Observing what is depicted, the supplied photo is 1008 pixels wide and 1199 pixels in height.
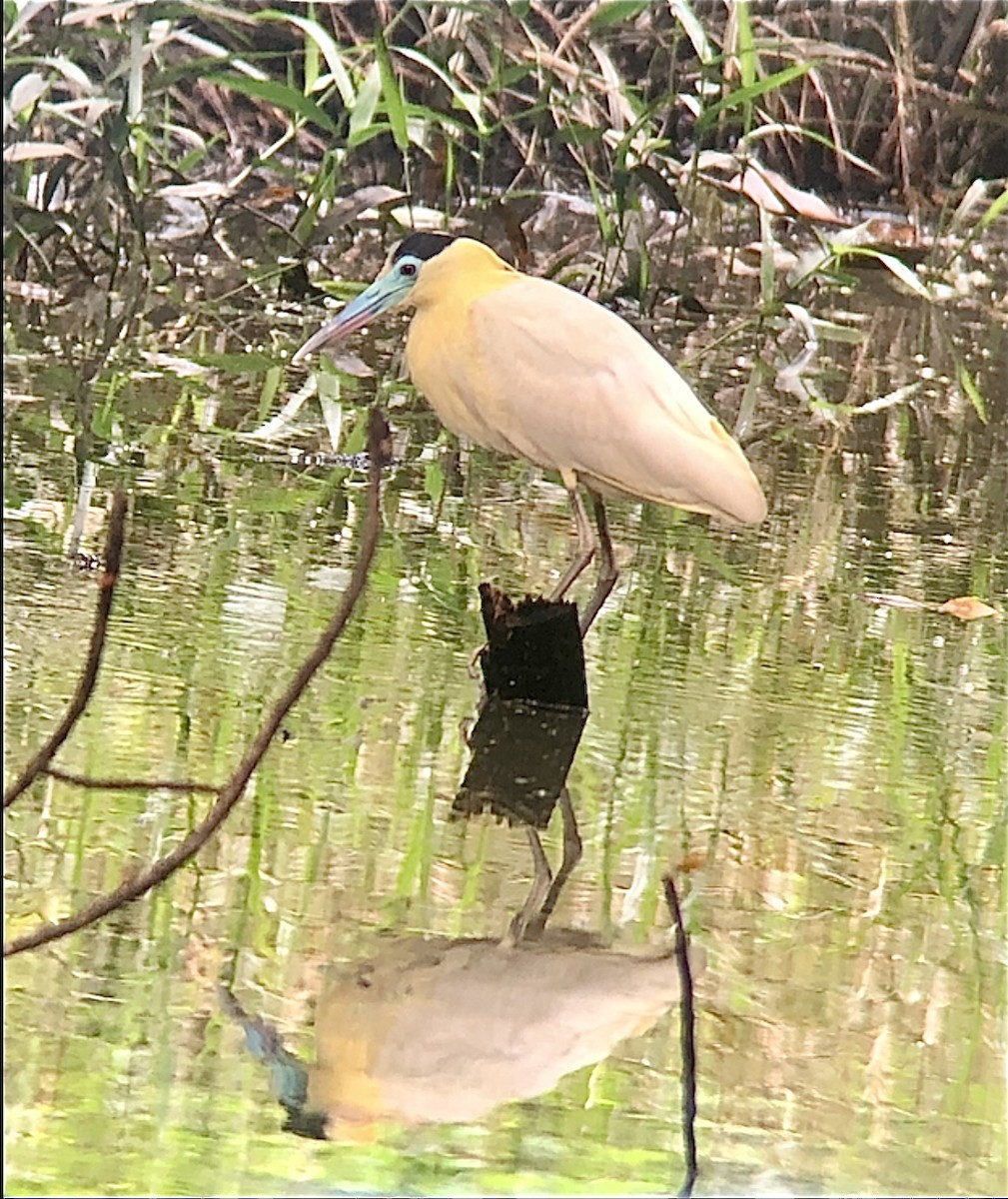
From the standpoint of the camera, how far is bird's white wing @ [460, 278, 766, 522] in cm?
166

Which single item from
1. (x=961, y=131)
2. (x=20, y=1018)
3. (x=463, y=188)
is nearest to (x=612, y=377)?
(x=20, y=1018)

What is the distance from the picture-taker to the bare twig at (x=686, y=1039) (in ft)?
3.18

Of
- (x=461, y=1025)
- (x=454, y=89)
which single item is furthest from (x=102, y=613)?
(x=454, y=89)

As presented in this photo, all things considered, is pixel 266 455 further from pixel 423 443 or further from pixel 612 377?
pixel 612 377

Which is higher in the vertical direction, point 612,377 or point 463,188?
point 463,188

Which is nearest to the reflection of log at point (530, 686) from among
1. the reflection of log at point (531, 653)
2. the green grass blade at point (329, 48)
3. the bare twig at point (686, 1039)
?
the reflection of log at point (531, 653)

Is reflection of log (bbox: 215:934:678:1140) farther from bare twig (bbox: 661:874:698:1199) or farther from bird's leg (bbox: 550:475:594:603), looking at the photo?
bird's leg (bbox: 550:475:594:603)

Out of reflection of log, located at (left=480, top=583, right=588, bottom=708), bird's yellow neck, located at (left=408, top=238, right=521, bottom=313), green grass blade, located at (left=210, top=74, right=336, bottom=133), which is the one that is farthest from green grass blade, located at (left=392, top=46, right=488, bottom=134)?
reflection of log, located at (left=480, top=583, right=588, bottom=708)

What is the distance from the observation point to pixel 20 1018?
3.35 ft

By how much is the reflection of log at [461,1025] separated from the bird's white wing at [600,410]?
54 cm

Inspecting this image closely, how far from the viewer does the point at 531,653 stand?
158 cm

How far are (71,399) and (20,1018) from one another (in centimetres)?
143

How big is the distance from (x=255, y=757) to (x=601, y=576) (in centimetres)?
93

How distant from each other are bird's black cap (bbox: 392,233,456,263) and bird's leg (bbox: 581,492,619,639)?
0.24 m
